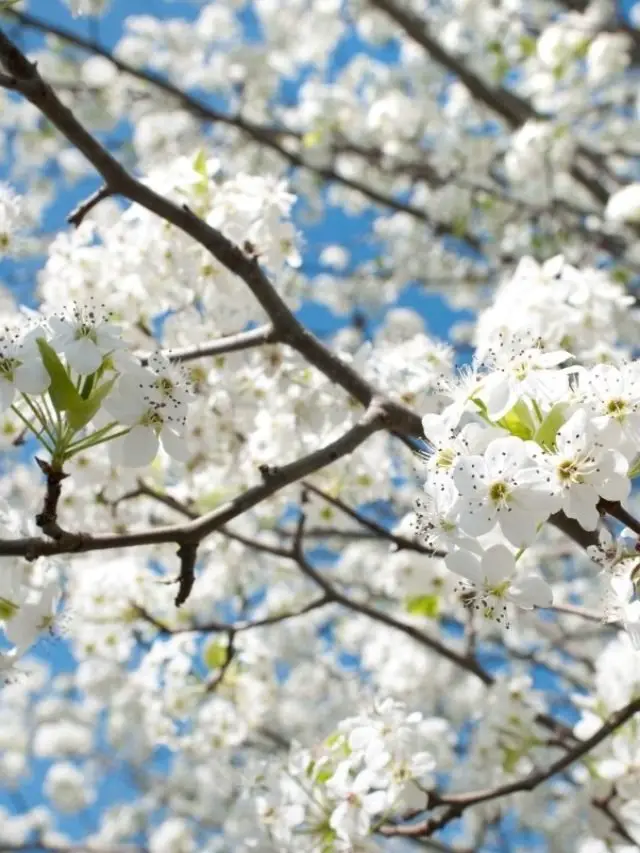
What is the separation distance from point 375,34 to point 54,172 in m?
3.20

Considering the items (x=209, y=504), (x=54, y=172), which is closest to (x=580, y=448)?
(x=209, y=504)

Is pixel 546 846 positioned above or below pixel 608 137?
below

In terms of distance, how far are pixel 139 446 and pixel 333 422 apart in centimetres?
112

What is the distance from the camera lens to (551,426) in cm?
151

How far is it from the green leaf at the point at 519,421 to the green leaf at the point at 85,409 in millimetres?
691

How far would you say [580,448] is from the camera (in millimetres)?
1427

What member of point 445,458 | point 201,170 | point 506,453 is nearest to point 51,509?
point 445,458

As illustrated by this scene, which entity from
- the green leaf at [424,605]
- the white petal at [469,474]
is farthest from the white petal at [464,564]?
the green leaf at [424,605]

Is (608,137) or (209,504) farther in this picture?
(608,137)

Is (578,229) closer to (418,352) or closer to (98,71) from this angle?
(418,352)

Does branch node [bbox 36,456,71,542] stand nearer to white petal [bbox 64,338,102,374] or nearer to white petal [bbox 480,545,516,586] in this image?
white petal [bbox 64,338,102,374]

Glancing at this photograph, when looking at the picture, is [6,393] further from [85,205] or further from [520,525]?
[520,525]

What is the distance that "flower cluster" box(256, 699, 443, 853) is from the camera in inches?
87.6

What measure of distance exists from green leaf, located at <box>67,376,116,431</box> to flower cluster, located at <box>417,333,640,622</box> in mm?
573
